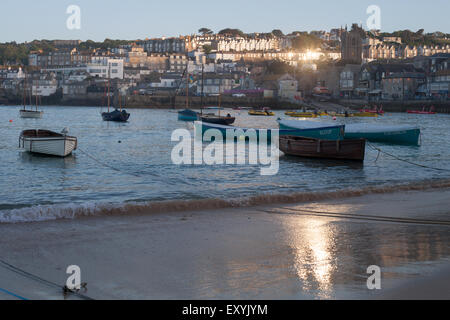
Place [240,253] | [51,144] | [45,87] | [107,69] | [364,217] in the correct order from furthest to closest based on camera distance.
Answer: [107,69] < [45,87] < [51,144] < [364,217] < [240,253]

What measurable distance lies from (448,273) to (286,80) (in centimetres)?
11828

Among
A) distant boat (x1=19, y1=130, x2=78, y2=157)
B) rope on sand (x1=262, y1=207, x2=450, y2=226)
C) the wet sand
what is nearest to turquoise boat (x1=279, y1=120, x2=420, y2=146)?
distant boat (x1=19, y1=130, x2=78, y2=157)

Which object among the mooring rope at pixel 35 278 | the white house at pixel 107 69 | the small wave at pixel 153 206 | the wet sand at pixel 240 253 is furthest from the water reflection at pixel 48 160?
the white house at pixel 107 69

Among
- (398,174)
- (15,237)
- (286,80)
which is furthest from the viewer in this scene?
(286,80)

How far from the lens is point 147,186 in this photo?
17.4m

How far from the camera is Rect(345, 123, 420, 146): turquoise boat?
35.7 metres

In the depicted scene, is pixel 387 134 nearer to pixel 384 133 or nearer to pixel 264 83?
pixel 384 133

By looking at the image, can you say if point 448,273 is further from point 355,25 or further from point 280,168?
point 355,25

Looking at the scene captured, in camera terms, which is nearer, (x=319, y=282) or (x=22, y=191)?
(x=319, y=282)

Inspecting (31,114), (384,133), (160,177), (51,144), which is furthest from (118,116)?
(160,177)

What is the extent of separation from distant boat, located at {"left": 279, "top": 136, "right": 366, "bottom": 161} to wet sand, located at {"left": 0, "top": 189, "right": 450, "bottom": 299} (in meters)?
12.2

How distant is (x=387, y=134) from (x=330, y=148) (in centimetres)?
1300

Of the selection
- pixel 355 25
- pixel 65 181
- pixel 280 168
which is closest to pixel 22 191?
pixel 65 181

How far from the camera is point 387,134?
1433 inches
